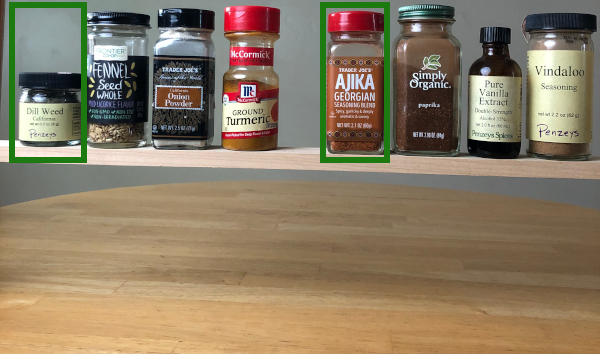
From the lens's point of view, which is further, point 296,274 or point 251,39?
point 296,274

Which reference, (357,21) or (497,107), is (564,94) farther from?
(357,21)

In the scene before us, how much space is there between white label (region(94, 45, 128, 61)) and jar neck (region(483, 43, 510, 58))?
537 mm

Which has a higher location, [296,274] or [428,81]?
[428,81]

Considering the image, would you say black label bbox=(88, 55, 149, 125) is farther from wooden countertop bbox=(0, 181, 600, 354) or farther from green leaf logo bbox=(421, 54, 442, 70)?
green leaf logo bbox=(421, 54, 442, 70)

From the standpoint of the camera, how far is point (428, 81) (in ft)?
3.12

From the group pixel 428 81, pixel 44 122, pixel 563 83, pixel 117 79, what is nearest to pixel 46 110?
pixel 44 122

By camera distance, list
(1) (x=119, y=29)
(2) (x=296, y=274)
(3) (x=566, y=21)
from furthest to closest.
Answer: (2) (x=296, y=274)
(1) (x=119, y=29)
(3) (x=566, y=21)

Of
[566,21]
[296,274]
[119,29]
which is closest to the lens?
[566,21]

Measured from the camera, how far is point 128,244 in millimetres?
1281

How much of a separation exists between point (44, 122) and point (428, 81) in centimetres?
59

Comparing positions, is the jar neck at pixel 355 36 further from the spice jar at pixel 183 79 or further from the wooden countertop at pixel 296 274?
the wooden countertop at pixel 296 274

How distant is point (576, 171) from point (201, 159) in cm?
53

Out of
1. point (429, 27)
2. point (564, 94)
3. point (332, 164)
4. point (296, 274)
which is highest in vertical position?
point (429, 27)

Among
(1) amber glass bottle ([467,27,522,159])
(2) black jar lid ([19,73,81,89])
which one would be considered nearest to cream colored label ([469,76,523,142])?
(1) amber glass bottle ([467,27,522,159])
